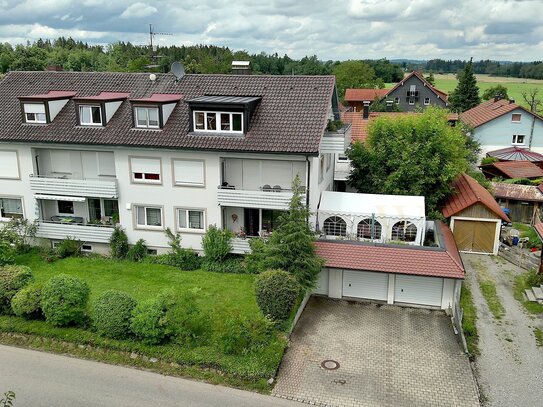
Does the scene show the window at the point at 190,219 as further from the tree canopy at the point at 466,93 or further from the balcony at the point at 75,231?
the tree canopy at the point at 466,93

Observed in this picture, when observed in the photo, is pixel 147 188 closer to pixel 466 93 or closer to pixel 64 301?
pixel 64 301

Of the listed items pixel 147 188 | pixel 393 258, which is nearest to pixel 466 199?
pixel 393 258

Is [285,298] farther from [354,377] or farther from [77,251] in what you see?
[77,251]

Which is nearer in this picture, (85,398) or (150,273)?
(85,398)

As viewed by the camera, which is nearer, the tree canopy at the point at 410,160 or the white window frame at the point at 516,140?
the tree canopy at the point at 410,160

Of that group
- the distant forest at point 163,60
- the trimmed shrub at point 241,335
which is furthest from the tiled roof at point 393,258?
the distant forest at point 163,60

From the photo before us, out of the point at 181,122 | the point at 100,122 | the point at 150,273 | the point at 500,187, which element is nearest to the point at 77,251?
the point at 150,273
